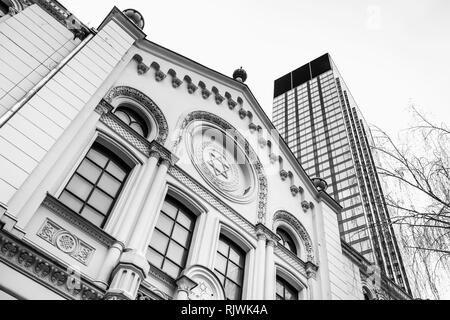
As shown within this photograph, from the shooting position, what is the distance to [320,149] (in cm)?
7706

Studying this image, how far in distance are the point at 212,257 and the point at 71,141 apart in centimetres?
478

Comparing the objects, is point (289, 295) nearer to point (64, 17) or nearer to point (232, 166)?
point (232, 166)

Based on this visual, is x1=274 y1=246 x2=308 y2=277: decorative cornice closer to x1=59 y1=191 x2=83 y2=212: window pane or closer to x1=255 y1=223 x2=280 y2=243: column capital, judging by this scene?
x1=255 y1=223 x2=280 y2=243: column capital

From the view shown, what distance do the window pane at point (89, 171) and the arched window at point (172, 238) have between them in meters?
2.03

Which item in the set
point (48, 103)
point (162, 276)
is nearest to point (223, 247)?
point (162, 276)

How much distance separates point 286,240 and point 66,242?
28.5ft

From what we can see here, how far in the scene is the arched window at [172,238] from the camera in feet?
32.9

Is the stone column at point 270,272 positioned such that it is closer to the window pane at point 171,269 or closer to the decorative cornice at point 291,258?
the decorative cornice at point 291,258

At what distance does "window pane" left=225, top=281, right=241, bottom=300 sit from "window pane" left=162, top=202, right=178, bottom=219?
245cm

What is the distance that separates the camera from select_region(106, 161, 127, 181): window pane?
10.6m

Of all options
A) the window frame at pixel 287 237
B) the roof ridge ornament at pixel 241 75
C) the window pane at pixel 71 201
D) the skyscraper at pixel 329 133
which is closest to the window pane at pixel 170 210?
the window pane at pixel 71 201

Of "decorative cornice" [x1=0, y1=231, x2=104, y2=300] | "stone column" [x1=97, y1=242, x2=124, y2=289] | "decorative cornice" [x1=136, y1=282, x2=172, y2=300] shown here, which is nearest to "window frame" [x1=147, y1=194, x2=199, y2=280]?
"decorative cornice" [x1=136, y1=282, x2=172, y2=300]

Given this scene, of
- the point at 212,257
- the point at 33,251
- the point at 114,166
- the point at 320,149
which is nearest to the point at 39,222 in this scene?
the point at 33,251

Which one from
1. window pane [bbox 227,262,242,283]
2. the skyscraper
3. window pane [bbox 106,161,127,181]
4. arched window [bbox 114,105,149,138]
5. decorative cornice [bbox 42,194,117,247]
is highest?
the skyscraper
